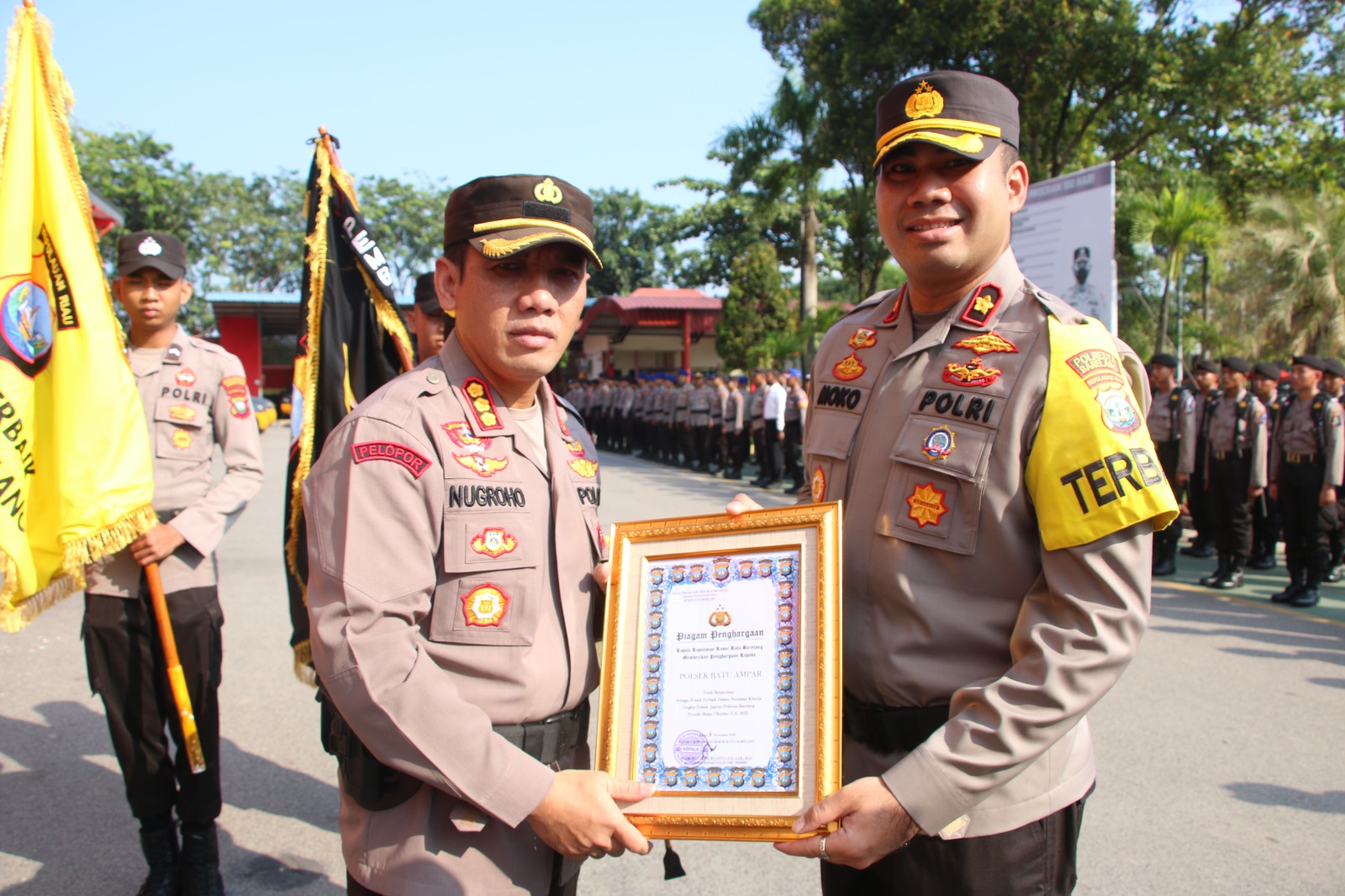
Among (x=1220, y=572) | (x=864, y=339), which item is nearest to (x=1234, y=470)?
(x=1220, y=572)

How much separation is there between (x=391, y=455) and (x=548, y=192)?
613mm

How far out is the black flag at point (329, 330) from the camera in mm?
3396

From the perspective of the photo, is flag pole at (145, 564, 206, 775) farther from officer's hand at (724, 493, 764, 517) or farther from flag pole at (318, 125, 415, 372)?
officer's hand at (724, 493, 764, 517)

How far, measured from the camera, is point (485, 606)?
5.82 feet

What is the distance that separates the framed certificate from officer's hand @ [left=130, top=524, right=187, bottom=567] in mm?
1994

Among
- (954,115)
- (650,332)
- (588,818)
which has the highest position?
(650,332)

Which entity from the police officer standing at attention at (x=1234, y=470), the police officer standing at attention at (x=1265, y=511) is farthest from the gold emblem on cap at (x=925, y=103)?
the police officer standing at attention at (x=1265, y=511)

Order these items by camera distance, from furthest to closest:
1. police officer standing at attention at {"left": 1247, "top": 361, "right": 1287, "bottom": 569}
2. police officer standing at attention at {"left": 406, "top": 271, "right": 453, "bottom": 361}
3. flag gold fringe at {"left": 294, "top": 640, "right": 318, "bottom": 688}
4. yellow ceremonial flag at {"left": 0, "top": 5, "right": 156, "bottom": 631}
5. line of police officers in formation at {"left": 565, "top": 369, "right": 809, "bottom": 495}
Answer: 1. line of police officers in formation at {"left": 565, "top": 369, "right": 809, "bottom": 495}
2. police officer standing at attention at {"left": 1247, "top": 361, "right": 1287, "bottom": 569}
3. police officer standing at attention at {"left": 406, "top": 271, "right": 453, "bottom": 361}
4. flag gold fringe at {"left": 294, "top": 640, "right": 318, "bottom": 688}
5. yellow ceremonial flag at {"left": 0, "top": 5, "right": 156, "bottom": 631}

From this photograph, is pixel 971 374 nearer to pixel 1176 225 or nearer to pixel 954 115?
pixel 954 115

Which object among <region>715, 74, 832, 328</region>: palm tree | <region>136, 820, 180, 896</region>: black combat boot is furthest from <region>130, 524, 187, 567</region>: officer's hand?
<region>715, 74, 832, 328</region>: palm tree

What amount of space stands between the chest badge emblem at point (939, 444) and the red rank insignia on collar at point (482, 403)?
0.85 m

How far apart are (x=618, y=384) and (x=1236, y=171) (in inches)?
637

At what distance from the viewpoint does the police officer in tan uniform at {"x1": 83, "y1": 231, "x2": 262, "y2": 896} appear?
10.2ft

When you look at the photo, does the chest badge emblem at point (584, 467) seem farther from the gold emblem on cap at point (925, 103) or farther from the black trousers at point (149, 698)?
the black trousers at point (149, 698)
